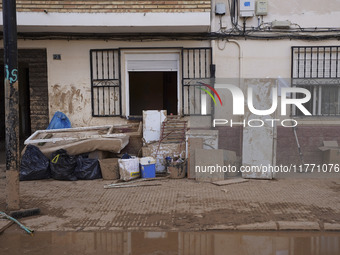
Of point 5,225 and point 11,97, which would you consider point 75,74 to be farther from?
point 5,225

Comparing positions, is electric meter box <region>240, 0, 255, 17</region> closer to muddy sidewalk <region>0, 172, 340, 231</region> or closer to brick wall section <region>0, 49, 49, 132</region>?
muddy sidewalk <region>0, 172, 340, 231</region>

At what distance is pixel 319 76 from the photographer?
30.3ft

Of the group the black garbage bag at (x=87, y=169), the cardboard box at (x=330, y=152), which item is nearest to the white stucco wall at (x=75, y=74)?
the black garbage bag at (x=87, y=169)

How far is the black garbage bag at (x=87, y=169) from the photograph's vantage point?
8016 millimetres

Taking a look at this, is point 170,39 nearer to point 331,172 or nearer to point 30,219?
point 331,172

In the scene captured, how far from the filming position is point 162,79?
1466 cm

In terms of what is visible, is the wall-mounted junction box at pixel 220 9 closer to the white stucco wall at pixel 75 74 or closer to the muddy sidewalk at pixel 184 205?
the white stucco wall at pixel 75 74

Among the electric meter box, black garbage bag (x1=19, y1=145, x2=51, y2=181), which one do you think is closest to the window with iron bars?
the electric meter box

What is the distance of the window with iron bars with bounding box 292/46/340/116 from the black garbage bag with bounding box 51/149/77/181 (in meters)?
5.44

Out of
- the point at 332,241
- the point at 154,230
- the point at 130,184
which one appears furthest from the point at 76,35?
the point at 332,241

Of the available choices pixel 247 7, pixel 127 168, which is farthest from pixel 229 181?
pixel 247 7

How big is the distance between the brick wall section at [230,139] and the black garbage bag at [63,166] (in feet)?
11.4

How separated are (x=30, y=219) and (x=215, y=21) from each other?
6.17 metres

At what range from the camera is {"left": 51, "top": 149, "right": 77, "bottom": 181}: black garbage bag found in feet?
26.0
